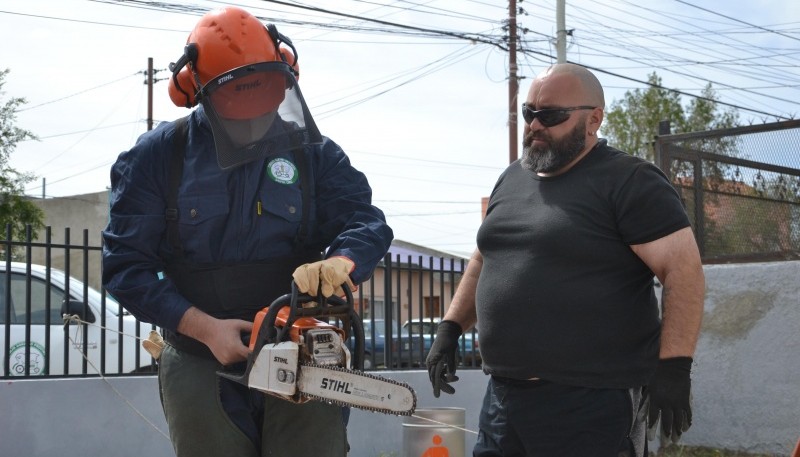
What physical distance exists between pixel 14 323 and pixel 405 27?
491 inches

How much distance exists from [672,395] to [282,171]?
4.66ft

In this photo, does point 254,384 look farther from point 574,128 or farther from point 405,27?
point 405,27

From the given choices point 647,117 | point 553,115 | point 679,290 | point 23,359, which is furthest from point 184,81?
point 647,117

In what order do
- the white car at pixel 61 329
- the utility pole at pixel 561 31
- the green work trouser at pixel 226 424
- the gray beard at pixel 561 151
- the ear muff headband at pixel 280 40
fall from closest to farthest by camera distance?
the green work trouser at pixel 226 424 < the ear muff headband at pixel 280 40 < the gray beard at pixel 561 151 < the white car at pixel 61 329 < the utility pole at pixel 561 31

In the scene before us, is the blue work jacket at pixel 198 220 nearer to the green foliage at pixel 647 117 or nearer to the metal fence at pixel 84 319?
the metal fence at pixel 84 319

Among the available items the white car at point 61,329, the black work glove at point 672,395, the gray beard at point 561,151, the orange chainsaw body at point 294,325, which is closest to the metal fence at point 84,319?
the white car at point 61,329

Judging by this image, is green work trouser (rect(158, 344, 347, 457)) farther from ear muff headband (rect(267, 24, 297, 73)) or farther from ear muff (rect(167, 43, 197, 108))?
ear muff headband (rect(267, 24, 297, 73))

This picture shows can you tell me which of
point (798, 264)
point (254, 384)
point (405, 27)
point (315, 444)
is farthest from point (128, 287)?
point (405, 27)

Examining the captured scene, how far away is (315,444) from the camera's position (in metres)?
2.67

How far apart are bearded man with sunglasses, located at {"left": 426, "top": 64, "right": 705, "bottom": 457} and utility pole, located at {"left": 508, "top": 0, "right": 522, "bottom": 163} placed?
765 inches

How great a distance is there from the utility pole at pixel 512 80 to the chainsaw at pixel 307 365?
20.4m

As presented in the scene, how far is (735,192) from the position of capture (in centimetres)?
868

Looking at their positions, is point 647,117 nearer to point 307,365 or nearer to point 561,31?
point 561,31

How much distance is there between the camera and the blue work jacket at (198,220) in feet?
8.86
